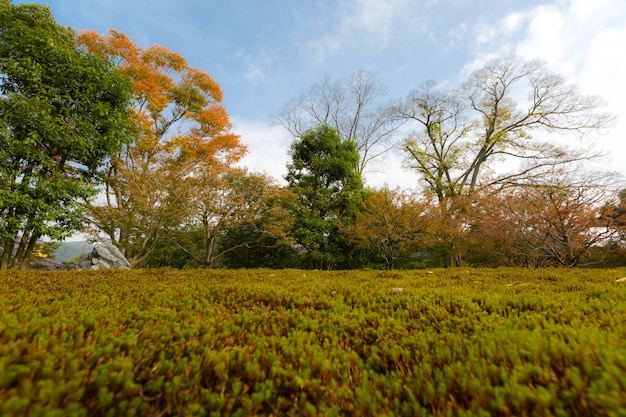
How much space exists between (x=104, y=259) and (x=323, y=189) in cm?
1146

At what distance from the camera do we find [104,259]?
1144cm

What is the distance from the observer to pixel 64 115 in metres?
8.34

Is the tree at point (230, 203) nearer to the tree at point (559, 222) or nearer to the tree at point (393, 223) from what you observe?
the tree at point (393, 223)

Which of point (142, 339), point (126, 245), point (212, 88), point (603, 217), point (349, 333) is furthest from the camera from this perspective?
point (212, 88)

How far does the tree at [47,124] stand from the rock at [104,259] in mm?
2197

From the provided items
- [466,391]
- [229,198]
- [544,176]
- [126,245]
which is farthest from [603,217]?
[126,245]

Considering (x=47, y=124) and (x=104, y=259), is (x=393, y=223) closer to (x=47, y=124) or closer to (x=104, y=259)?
(x=47, y=124)

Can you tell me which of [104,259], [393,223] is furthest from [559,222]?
[104,259]

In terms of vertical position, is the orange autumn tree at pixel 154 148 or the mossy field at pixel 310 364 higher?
the orange autumn tree at pixel 154 148

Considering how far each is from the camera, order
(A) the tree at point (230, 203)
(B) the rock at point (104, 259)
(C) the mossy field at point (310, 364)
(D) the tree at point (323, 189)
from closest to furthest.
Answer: (C) the mossy field at point (310, 364) → (A) the tree at point (230, 203) → (B) the rock at point (104, 259) → (D) the tree at point (323, 189)

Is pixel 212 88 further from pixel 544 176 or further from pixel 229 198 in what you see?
pixel 544 176

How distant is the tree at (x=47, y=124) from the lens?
7.43 m

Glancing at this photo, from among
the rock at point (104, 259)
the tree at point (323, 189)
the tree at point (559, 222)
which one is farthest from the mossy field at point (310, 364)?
the tree at point (323, 189)

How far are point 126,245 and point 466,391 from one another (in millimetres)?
14643
